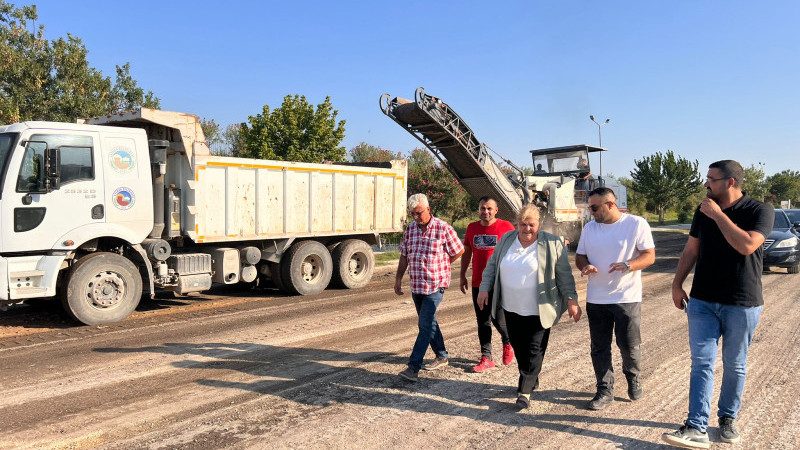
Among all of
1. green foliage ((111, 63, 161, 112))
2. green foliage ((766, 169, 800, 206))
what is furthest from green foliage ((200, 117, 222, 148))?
green foliage ((766, 169, 800, 206))

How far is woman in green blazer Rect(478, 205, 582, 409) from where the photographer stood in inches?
186

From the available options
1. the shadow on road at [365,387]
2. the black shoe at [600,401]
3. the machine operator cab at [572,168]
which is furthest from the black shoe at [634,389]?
the machine operator cab at [572,168]

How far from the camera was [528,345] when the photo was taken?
4.80m

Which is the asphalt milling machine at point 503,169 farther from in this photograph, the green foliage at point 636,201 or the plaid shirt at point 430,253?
the green foliage at point 636,201

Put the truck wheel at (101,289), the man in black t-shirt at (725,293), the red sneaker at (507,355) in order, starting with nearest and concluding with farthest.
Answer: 1. the man in black t-shirt at (725,293)
2. the red sneaker at (507,355)
3. the truck wheel at (101,289)

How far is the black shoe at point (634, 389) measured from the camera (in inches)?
195

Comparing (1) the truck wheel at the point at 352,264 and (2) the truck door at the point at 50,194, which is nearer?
(2) the truck door at the point at 50,194

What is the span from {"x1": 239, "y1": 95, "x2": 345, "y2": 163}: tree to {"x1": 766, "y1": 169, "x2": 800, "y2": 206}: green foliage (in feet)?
171

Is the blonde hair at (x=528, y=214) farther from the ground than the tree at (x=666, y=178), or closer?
closer

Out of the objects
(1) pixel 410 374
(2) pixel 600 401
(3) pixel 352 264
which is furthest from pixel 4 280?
(2) pixel 600 401

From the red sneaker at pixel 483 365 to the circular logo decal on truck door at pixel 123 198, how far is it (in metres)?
5.74

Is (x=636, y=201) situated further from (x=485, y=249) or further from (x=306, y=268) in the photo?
(x=485, y=249)

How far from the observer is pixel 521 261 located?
4.79m

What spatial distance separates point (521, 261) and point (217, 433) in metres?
2.75
